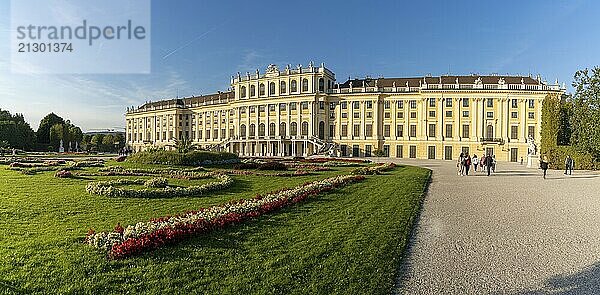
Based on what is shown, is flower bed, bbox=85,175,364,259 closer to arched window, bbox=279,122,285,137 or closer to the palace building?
the palace building

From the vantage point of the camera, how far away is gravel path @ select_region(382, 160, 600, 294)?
595 centimetres

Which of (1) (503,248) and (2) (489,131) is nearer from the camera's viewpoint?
(1) (503,248)

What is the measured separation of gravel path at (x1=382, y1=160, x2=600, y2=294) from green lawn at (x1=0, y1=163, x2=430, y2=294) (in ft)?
1.62

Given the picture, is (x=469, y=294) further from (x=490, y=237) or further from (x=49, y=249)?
(x=49, y=249)

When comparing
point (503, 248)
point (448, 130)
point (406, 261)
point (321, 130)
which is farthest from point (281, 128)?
point (406, 261)

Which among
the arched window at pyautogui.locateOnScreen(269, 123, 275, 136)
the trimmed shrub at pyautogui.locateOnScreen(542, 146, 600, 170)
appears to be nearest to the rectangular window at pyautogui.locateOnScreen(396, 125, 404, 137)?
the arched window at pyautogui.locateOnScreen(269, 123, 275, 136)

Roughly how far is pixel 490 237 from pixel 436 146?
5397 cm

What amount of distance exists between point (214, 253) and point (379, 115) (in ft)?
196

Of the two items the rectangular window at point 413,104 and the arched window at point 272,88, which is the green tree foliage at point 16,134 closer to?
the arched window at point 272,88

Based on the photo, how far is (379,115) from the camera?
6406 centimetres

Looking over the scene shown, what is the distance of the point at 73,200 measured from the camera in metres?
11.4

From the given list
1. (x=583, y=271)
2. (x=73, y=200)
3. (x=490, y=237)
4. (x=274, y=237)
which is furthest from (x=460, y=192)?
(x=73, y=200)

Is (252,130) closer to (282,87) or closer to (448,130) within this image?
(282,87)

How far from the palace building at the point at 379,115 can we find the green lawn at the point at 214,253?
52231 mm
